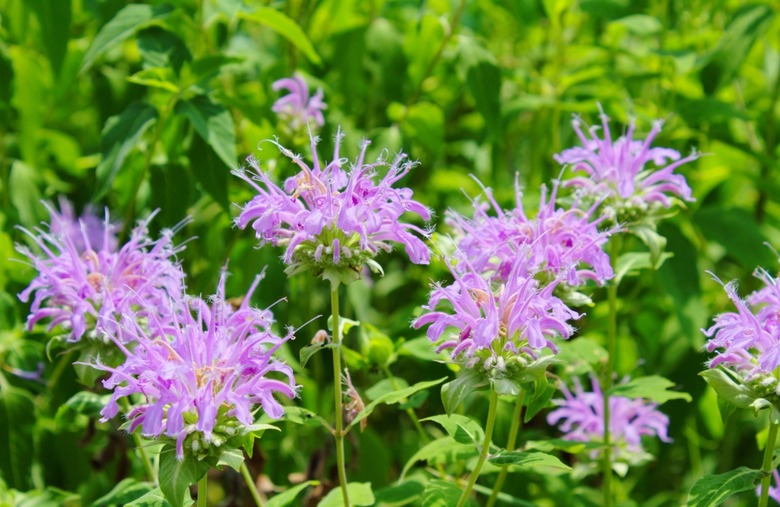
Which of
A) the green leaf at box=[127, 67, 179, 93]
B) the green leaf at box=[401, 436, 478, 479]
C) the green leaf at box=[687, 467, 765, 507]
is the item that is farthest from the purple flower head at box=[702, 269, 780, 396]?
the green leaf at box=[127, 67, 179, 93]

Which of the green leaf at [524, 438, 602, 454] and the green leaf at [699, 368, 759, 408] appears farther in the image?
the green leaf at [524, 438, 602, 454]

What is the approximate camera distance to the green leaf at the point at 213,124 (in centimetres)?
194

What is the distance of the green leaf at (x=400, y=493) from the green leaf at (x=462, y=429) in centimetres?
26

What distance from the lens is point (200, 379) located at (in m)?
1.40

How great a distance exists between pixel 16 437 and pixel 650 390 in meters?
1.36

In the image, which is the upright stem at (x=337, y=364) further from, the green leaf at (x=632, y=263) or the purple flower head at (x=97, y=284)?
the green leaf at (x=632, y=263)

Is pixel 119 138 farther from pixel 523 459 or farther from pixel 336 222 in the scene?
pixel 523 459

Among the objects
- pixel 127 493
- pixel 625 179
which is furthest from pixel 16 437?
pixel 625 179

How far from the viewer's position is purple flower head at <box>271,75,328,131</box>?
222 cm

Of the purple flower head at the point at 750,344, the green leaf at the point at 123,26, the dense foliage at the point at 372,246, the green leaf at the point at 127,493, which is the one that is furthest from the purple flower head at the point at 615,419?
the green leaf at the point at 123,26

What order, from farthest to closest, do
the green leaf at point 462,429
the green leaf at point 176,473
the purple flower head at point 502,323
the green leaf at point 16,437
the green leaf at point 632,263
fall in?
the green leaf at point 16,437 → the green leaf at point 632,263 → the green leaf at point 462,429 → the purple flower head at point 502,323 → the green leaf at point 176,473

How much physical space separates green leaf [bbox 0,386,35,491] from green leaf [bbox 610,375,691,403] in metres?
1.27

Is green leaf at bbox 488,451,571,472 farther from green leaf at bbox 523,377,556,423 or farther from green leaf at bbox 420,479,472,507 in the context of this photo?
green leaf at bbox 420,479,472,507

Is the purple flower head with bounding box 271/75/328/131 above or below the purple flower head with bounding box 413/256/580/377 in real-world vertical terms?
above
